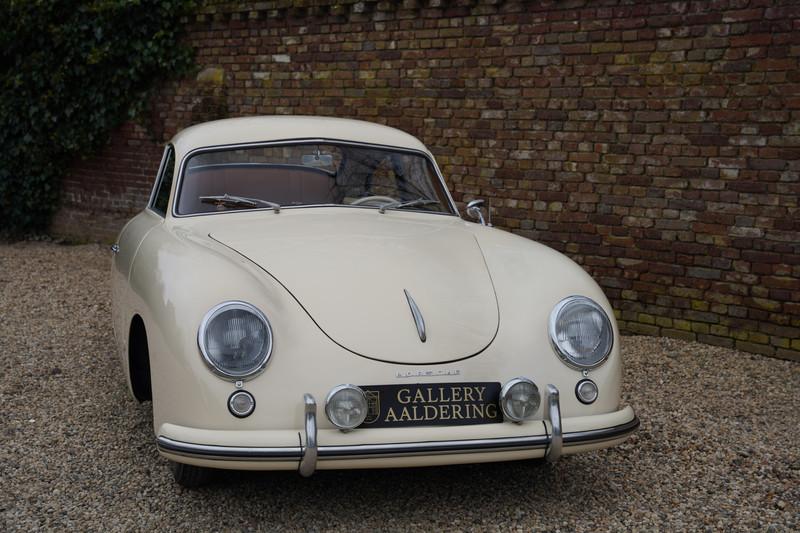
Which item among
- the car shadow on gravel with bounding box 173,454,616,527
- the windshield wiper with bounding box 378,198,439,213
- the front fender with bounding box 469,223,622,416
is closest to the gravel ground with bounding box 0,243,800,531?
the car shadow on gravel with bounding box 173,454,616,527

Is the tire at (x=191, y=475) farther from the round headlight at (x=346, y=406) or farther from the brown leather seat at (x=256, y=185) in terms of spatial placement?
the brown leather seat at (x=256, y=185)

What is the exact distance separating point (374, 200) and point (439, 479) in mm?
1478

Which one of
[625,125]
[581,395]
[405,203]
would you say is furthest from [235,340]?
[625,125]

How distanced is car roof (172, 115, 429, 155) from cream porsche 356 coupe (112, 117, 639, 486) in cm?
63

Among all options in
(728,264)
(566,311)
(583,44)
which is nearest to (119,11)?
(583,44)

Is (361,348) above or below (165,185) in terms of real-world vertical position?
below

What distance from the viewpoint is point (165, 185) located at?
457 centimetres

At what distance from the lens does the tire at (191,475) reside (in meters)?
3.34

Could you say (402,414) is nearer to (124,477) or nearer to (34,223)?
(124,477)

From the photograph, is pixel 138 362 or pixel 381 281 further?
pixel 138 362

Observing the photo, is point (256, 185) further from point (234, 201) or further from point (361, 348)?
point (361, 348)

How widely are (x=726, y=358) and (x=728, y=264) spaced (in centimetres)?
66

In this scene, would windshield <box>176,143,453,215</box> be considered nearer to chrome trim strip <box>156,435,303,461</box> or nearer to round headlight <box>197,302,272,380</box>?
round headlight <box>197,302,272,380</box>

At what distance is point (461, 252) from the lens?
12.2 ft
